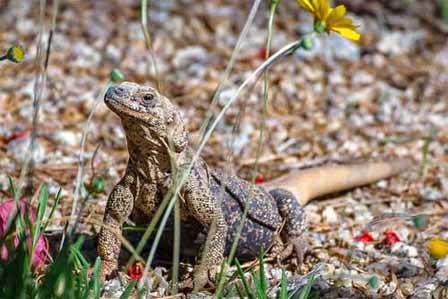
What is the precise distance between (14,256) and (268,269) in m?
1.42

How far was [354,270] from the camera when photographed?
174 inches

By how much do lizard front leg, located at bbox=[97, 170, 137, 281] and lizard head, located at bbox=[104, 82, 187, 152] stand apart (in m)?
0.25

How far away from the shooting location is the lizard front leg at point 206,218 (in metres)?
4.00

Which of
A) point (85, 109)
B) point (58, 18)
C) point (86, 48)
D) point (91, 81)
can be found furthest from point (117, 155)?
point (58, 18)

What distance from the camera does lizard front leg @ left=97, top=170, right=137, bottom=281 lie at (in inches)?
160

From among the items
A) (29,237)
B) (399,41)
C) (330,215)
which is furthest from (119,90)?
(399,41)

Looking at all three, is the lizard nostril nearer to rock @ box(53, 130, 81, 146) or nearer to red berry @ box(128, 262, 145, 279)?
red berry @ box(128, 262, 145, 279)

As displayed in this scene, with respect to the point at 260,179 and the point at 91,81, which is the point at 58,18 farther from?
the point at 260,179

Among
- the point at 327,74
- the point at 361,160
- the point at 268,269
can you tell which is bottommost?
the point at 268,269

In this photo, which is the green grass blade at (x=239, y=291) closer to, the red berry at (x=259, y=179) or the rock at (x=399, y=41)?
the red berry at (x=259, y=179)

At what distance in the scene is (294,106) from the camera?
6.61 meters

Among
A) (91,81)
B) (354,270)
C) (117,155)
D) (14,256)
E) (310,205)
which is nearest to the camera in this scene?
(14,256)

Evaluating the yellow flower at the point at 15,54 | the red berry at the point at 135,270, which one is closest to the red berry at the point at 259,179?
the red berry at the point at 135,270

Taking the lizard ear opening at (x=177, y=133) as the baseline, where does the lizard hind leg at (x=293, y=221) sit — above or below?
below
